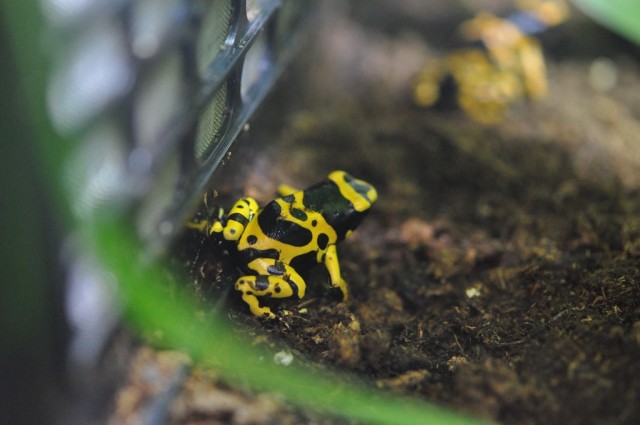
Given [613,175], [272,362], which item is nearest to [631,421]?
[272,362]

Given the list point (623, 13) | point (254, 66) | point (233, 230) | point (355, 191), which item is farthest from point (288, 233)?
point (623, 13)

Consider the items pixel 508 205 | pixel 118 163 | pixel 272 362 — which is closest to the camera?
pixel 118 163

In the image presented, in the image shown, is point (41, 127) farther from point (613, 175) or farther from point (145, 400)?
point (613, 175)

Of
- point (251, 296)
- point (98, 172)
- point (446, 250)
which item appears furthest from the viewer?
point (446, 250)

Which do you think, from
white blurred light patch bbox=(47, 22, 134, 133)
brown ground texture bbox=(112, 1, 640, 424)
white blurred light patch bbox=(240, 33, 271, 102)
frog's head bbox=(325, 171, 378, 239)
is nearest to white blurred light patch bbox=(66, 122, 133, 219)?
white blurred light patch bbox=(47, 22, 134, 133)

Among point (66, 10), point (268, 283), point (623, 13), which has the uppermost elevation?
point (66, 10)

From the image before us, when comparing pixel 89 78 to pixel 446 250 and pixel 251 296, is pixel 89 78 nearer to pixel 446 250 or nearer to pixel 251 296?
pixel 251 296

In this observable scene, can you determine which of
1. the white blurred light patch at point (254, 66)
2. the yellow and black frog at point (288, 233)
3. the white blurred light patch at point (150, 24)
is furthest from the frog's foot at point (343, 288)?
the white blurred light patch at point (150, 24)
